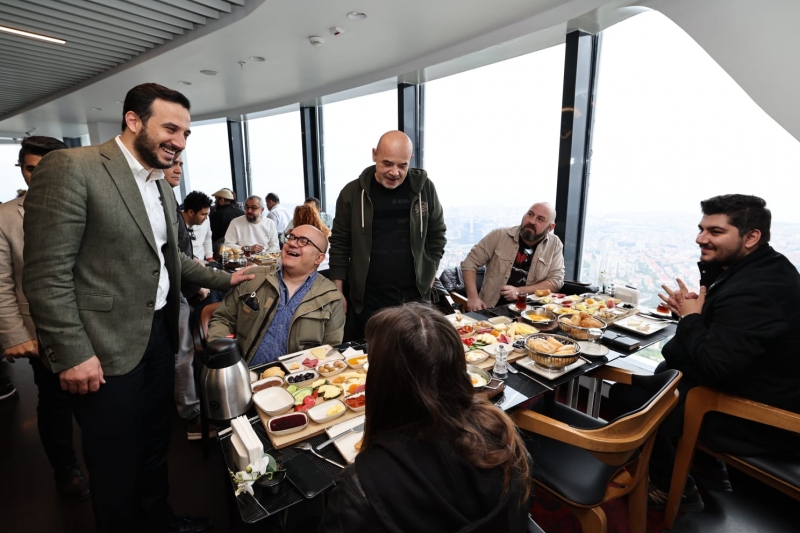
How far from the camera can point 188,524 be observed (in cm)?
178

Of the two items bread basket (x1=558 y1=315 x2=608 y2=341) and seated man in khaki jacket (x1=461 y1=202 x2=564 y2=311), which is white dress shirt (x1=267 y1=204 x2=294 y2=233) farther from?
bread basket (x1=558 y1=315 x2=608 y2=341)

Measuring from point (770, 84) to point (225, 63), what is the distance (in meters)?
5.53

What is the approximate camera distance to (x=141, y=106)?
1398 millimetres

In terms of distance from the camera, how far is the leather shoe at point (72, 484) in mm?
2139

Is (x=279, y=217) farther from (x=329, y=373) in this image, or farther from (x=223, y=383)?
(x=223, y=383)

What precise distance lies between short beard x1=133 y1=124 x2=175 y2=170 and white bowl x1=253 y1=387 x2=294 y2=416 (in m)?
0.95

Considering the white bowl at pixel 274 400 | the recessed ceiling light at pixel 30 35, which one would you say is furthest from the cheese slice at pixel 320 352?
the recessed ceiling light at pixel 30 35

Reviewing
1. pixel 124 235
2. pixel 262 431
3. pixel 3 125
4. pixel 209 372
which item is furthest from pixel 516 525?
pixel 3 125

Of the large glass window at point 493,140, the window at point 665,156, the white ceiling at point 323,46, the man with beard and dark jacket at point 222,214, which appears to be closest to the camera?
the window at point 665,156

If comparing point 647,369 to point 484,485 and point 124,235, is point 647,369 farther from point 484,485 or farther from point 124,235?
point 124,235

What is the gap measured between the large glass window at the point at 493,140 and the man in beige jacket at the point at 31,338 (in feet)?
11.8

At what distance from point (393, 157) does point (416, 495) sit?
1922mm

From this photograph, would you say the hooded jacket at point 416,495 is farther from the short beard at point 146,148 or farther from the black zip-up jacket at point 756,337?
the black zip-up jacket at point 756,337

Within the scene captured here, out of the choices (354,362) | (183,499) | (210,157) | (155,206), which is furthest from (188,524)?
(210,157)
